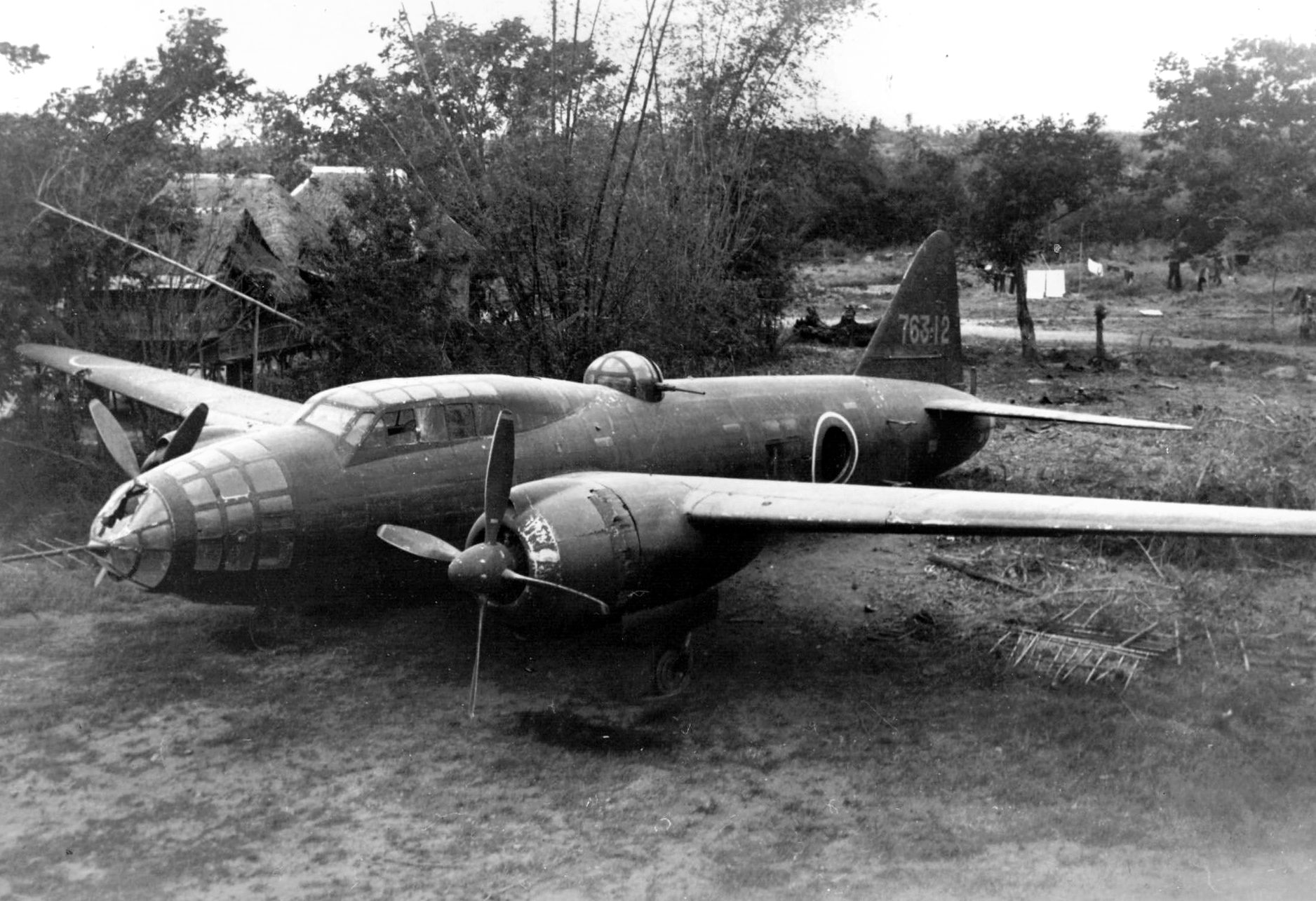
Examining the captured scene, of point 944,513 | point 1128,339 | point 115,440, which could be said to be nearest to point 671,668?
point 944,513

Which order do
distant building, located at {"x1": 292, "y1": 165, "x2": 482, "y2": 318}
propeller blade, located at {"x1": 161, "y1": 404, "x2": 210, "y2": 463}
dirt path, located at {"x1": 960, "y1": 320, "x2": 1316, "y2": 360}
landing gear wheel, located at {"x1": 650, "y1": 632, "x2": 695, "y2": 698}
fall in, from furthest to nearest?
dirt path, located at {"x1": 960, "y1": 320, "x2": 1316, "y2": 360} < distant building, located at {"x1": 292, "y1": 165, "x2": 482, "y2": 318} < propeller blade, located at {"x1": 161, "y1": 404, "x2": 210, "y2": 463} < landing gear wheel, located at {"x1": 650, "y1": 632, "x2": 695, "y2": 698}

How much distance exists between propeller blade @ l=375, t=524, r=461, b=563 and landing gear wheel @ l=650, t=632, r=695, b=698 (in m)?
2.14

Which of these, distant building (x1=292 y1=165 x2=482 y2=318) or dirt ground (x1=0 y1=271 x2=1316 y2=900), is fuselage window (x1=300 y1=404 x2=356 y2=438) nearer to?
dirt ground (x1=0 y1=271 x2=1316 y2=900)

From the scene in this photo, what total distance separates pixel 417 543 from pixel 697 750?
2891mm

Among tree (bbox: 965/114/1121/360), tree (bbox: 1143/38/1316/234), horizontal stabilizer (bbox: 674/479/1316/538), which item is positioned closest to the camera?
horizontal stabilizer (bbox: 674/479/1316/538)

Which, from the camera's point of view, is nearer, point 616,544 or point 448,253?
point 616,544

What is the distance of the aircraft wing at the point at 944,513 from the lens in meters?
8.45

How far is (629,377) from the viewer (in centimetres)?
1245

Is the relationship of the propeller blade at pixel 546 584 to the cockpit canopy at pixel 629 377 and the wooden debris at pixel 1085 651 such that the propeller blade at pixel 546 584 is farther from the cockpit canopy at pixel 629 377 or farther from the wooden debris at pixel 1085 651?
the wooden debris at pixel 1085 651

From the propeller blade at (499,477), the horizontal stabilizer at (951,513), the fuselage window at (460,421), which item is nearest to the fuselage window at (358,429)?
the fuselage window at (460,421)

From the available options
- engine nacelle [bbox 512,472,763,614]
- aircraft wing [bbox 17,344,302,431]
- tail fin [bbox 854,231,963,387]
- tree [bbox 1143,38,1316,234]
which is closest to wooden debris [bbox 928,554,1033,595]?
tail fin [bbox 854,231,963,387]

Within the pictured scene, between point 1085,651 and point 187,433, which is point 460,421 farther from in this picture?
point 1085,651

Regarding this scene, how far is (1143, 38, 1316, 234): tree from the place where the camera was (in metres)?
17.4

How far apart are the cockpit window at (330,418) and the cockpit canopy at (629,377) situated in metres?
3.13
